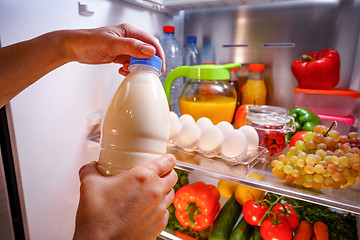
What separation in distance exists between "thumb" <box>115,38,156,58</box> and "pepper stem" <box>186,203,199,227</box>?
651 mm

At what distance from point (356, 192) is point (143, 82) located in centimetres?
62

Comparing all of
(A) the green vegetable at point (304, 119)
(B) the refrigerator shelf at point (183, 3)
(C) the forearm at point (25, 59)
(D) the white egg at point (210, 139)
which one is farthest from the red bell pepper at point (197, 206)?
(B) the refrigerator shelf at point (183, 3)

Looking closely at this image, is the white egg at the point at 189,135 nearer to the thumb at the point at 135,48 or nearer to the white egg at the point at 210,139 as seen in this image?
the white egg at the point at 210,139

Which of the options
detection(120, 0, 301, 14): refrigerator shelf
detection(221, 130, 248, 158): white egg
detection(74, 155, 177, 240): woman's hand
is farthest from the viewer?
detection(120, 0, 301, 14): refrigerator shelf

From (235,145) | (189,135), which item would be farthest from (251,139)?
(189,135)

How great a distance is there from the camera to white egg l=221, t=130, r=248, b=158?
0.70m

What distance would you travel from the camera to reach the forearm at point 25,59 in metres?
0.58

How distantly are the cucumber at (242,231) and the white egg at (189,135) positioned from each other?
36 cm

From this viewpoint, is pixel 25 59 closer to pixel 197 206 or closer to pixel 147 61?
pixel 147 61

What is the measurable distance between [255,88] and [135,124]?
0.87 metres

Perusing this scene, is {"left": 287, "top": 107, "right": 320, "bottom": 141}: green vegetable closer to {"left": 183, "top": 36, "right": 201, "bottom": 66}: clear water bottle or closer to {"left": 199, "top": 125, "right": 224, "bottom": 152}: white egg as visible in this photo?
{"left": 199, "top": 125, "right": 224, "bottom": 152}: white egg

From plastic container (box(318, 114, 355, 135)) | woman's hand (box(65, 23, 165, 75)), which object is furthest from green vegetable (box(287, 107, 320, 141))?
woman's hand (box(65, 23, 165, 75))

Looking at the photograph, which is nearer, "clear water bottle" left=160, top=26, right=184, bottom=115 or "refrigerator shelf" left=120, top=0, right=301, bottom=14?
"refrigerator shelf" left=120, top=0, right=301, bottom=14

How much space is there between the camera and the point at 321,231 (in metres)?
0.76
